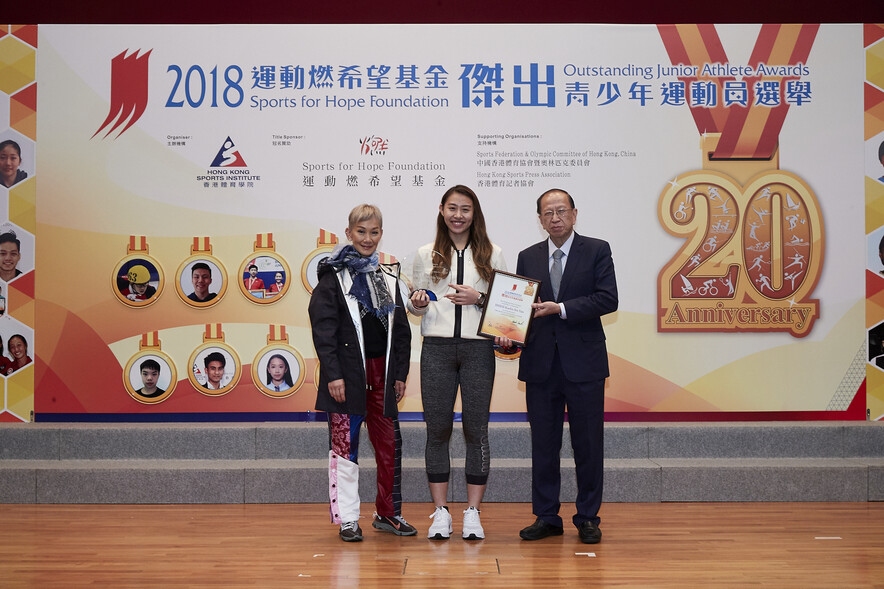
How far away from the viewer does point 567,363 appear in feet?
10.9

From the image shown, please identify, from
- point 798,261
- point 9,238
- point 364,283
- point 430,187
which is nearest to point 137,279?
point 9,238

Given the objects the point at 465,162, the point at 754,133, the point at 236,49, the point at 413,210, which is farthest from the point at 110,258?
the point at 754,133

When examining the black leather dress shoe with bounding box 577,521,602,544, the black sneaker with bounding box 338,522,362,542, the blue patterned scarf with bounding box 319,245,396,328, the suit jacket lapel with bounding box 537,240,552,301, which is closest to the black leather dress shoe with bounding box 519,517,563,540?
the black leather dress shoe with bounding box 577,521,602,544

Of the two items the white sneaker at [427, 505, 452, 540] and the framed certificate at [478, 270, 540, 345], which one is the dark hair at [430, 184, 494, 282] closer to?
the framed certificate at [478, 270, 540, 345]

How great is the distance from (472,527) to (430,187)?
2.26 meters

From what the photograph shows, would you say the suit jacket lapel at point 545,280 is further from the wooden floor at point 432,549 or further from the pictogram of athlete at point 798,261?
the pictogram of athlete at point 798,261

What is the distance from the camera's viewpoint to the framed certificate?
3223 mm

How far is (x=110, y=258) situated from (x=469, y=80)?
96.4 inches

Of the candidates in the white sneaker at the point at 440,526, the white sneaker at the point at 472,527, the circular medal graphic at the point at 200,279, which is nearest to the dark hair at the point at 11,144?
the circular medal graphic at the point at 200,279

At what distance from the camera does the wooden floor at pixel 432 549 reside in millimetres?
2807

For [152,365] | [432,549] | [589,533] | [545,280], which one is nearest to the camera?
[432,549]

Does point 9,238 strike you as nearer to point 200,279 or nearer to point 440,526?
point 200,279

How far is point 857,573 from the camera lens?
2871 mm

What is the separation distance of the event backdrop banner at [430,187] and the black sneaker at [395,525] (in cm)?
143
